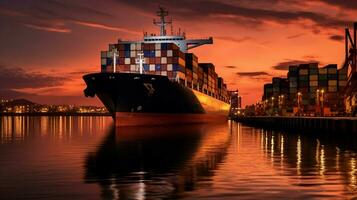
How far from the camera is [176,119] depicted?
74812 millimetres

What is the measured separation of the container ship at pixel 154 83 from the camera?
62688 mm

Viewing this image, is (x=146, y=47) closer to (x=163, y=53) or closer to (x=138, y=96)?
(x=163, y=53)

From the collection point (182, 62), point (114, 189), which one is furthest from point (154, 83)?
point (114, 189)

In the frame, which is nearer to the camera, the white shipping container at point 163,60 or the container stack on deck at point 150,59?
the container stack on deck at point 150,59

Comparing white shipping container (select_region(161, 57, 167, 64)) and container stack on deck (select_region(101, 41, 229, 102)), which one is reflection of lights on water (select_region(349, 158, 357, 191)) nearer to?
container stack on deck (select_region(101, 41, 229, 102))

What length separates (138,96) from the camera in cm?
6384

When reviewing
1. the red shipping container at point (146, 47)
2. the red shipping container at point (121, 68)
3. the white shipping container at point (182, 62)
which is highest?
the red shipping container at point (146, 47)

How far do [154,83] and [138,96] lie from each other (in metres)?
3.82

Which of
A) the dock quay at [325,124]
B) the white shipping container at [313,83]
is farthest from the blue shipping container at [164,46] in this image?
the white shipping container at [313,83]

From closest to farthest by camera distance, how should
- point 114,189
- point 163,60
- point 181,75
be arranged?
point 114,189 → point 181,75 → point 163,60

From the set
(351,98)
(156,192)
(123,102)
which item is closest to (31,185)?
(156,192)

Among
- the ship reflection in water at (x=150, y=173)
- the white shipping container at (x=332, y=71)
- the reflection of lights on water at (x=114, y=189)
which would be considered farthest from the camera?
the white shipping container at (x=332, y=71)

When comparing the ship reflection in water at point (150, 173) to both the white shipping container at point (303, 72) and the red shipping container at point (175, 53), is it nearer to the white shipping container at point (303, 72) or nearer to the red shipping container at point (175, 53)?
the red shipping container at point (175, 53)

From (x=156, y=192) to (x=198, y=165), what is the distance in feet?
24.0
